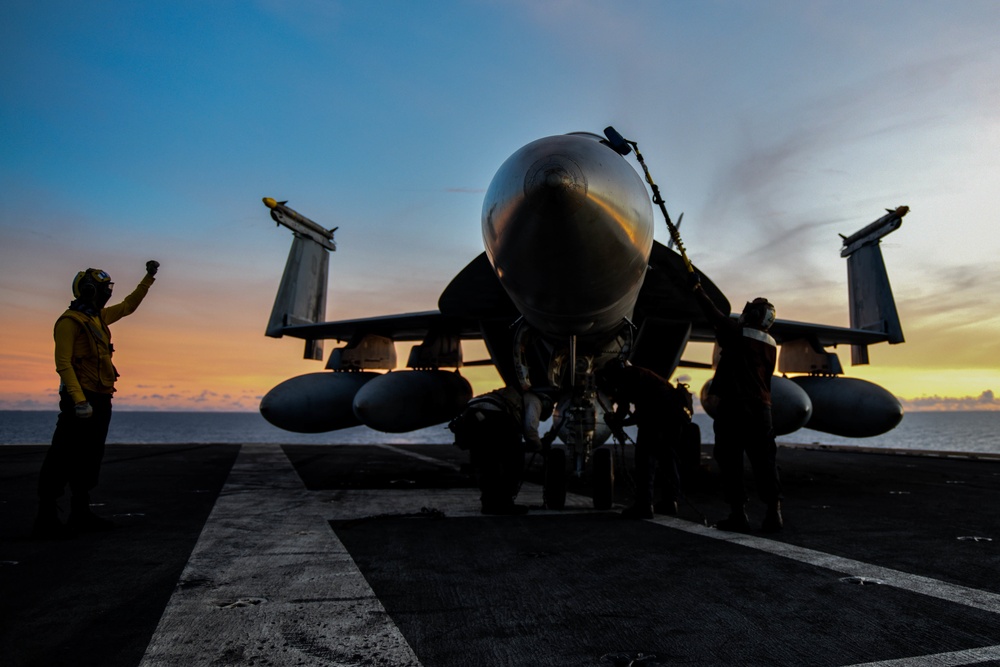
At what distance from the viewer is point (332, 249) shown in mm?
13961

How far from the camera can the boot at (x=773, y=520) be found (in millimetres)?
4832

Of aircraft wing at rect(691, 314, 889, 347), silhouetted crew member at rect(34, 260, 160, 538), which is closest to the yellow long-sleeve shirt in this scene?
silhouetted crew member at rect(34, 260, 160, 538)

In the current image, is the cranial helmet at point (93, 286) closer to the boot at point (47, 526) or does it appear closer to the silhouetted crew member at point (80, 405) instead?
the silhouetted crew member at point (80, 405)

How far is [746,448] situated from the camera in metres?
5.09

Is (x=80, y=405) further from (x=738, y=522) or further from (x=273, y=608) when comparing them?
(x=738, y=522)

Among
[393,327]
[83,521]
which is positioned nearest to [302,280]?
[393,327]

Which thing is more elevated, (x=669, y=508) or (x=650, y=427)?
(x=650, y=427)

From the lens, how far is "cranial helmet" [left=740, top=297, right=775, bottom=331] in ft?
17.1

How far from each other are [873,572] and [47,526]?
5.61m

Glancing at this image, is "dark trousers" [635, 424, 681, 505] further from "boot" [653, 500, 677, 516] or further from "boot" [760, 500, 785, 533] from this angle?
"boot" [760, 500, 785, 533]

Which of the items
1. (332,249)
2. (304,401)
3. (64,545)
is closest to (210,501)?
(64,545)

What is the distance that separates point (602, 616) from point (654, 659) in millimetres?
513

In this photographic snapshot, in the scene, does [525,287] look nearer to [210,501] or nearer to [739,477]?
[739,477]

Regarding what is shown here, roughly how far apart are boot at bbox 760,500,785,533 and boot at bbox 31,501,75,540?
540 cm
